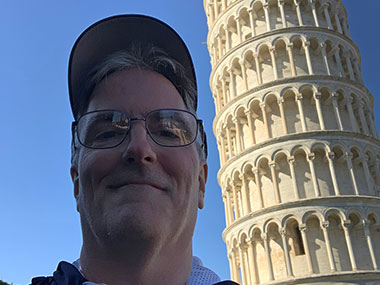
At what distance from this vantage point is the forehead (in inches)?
52.4

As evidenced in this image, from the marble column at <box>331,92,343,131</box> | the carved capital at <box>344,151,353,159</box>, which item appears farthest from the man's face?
the marble column at <box>331,92,343,131</box>

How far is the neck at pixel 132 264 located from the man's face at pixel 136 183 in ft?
0.10

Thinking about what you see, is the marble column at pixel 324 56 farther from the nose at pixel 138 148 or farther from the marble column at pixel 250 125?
the nose at pixel 138 148

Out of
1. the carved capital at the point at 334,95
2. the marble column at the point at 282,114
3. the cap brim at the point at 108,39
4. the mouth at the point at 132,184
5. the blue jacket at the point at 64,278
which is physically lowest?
the blue jacket at the point at 64,278

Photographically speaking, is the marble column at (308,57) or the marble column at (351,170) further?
the marble column at (308,57)

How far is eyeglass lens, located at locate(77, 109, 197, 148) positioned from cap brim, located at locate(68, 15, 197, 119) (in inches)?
7.4

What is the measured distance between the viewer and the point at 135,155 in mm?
1198

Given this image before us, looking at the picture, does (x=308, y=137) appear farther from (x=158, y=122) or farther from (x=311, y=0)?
(x=158, y=122)

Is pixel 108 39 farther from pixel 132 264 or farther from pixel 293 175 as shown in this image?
pixel 293 175

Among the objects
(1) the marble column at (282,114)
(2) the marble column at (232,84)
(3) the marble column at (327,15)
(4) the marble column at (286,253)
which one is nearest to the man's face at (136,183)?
(4) the marble column at (286,253)

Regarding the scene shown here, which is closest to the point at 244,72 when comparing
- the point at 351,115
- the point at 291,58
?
the point at 291,58

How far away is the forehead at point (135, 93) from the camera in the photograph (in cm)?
133

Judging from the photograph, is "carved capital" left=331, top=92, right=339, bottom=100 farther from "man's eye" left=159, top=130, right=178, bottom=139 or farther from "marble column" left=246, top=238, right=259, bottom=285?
"man's eye" left=159, top=130, right=178, bottom=139

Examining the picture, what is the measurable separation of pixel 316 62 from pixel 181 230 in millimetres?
20023
